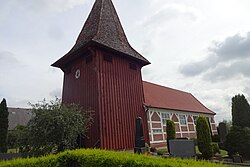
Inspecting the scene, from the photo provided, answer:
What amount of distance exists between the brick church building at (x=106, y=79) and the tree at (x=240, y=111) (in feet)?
26.5

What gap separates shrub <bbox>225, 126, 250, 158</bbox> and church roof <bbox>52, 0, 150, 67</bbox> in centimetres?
Result: 737

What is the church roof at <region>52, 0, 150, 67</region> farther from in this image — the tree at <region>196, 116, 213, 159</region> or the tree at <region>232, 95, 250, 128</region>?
the tree at <region>232, 95, 250, 128</region>

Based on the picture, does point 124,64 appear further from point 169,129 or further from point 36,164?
point 36,164

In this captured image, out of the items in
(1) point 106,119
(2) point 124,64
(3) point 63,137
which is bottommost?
(3) point 63,137

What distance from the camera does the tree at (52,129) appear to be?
33.5ft

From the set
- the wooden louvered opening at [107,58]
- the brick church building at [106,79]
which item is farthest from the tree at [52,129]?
the wooden louvered opening at [107,58]

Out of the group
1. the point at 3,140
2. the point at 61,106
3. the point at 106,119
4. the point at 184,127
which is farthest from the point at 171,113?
the point at 3,140

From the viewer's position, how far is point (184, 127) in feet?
71.3

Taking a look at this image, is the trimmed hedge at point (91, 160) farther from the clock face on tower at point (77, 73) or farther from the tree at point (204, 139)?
the tree at point (204, 139)

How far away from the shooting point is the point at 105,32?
1397 centimetres

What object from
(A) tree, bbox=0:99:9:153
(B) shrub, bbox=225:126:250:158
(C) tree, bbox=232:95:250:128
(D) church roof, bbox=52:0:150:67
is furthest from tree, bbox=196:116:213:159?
(A) tree, bbox=0:99:9:153

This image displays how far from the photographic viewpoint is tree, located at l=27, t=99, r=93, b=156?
33.5ft

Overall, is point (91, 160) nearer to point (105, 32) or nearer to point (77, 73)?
point (77, 73)

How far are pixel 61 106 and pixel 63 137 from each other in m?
1.72
